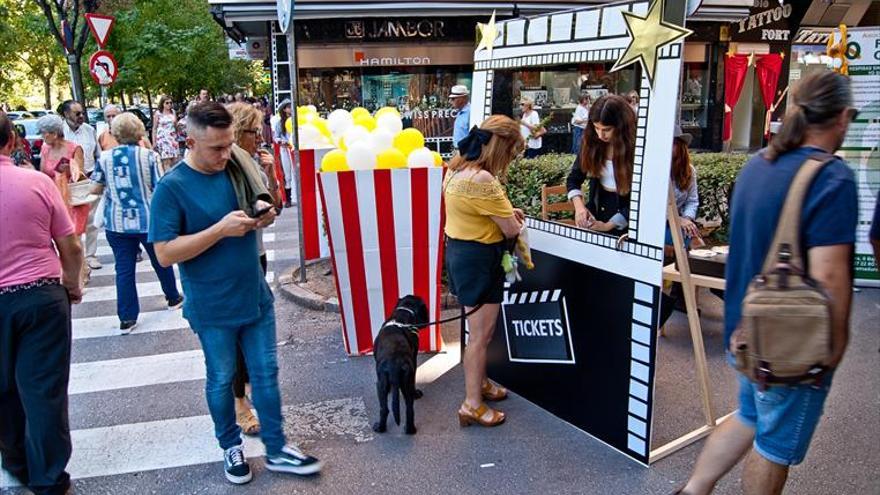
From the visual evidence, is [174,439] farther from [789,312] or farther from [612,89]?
[612,89]

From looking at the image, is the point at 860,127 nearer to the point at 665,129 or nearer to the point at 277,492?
the point at 665,129

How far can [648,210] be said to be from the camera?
309cm

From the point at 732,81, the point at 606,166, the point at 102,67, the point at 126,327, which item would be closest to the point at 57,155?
the point at 126,327

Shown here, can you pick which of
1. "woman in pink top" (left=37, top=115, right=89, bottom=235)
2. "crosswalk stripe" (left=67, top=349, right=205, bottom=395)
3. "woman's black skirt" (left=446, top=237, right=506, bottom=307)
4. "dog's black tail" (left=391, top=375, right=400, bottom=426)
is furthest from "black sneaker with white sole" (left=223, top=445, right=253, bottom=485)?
"woman in pink top" (left=37, top=115, right=89, bottom=235)

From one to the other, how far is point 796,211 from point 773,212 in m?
0.08

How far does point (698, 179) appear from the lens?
6730mm

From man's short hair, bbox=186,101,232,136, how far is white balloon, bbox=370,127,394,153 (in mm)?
2037

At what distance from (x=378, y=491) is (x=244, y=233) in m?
1.38

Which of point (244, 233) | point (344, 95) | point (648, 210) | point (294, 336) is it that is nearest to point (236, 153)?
point (244, 233)

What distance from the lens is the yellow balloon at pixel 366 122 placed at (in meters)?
6.09

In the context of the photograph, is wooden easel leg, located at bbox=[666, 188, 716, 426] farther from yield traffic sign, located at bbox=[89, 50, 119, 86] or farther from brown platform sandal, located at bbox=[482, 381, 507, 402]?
yield traffic sign, located at bbox=[89, 50, 119, 86]

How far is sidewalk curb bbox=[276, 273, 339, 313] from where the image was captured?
613 cm

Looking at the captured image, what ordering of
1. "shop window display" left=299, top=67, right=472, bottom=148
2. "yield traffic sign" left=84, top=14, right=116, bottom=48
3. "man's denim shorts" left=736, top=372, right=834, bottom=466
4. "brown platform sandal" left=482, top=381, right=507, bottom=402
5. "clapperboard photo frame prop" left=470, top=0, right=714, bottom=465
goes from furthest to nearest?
"shop window display" left=299, top=67, right=472, bottom=148
"yield traffic sign" left=84, top=14, right=116, bottom=48
"brown platform sandal" left=482, top=381, right=507, bottom=402
"clapperboard photo frame prop" left=470, top=0, right=714, bottom=465
"man's denim shorts" left=736, top=372, right=834, bottom=466

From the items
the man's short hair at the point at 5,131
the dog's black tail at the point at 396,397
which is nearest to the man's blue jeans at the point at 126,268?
the man's short hair at the point at 5,131
